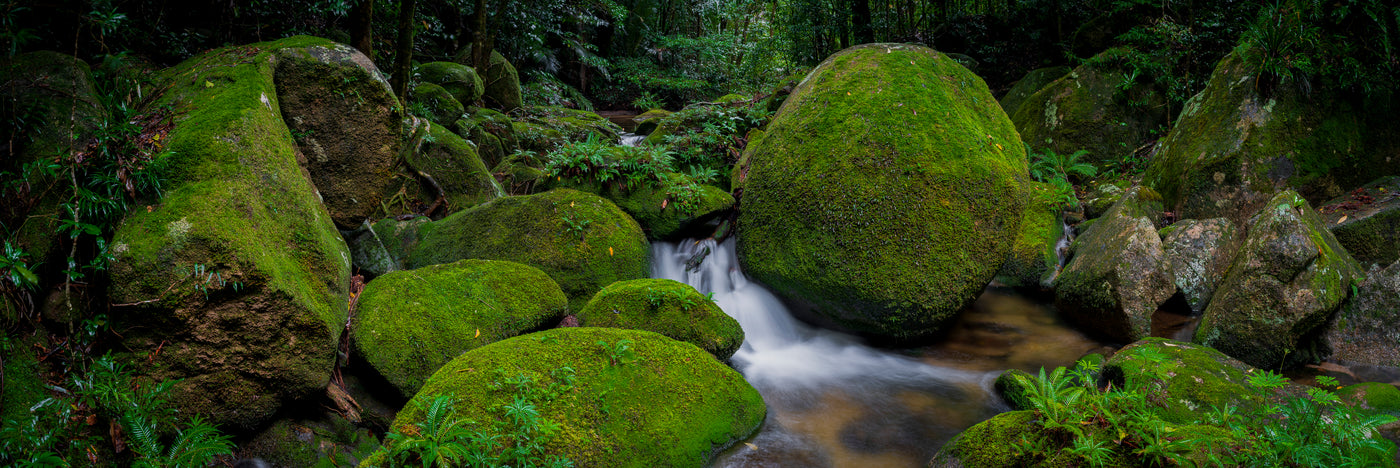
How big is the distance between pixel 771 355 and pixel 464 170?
164 inches

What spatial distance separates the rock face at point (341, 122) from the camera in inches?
204

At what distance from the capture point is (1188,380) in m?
3.88

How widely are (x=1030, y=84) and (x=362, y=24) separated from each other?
11129 millimetres

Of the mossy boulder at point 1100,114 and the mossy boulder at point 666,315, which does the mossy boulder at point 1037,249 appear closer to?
the mossy boulder at point 1100,114

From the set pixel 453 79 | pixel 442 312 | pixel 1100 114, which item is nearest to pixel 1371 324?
pixel 1100 114

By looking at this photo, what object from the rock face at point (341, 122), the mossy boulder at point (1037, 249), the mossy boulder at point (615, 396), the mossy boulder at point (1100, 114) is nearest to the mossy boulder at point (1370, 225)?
the mossy boulder at point (1037, 249)

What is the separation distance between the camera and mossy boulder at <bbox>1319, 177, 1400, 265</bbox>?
5352mm

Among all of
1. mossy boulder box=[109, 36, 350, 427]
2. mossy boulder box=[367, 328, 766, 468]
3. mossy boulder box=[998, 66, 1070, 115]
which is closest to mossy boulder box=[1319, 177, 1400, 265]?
mossy boulder box=[998, 66, 1070, 115]

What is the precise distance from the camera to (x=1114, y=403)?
2.82 meters

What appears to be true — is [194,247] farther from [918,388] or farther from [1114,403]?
[918,388]

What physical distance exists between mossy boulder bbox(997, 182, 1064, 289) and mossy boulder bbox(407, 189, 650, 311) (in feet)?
14.0

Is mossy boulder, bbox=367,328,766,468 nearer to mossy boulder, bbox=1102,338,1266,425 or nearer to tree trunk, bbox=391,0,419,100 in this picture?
mossy boulder, bbox=1102,338,1266,425

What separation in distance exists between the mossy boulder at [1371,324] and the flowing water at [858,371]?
163 cm

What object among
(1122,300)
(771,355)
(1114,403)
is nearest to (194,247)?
(771,355)
